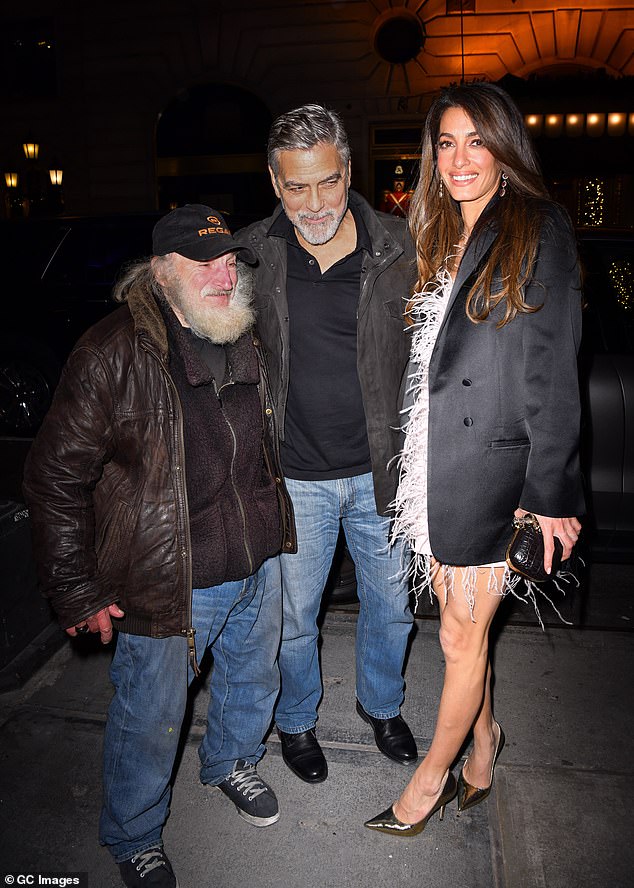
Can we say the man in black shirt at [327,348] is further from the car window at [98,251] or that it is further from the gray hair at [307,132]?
the car window at [98,251]

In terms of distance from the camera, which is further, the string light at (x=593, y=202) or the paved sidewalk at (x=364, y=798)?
the string light at (x=593, y=202)

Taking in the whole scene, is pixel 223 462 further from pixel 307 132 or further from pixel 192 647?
pixel 307 132

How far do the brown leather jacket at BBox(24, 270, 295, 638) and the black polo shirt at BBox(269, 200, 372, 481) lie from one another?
66cm

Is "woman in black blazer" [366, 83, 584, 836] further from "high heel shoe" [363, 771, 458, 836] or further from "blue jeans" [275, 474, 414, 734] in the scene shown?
"blue jeans" [275, 474, 414, 734]

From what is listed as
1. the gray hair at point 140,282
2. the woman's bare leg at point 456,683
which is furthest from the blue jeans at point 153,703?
the gray hair at point 140,282

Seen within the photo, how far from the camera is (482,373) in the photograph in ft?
6.58

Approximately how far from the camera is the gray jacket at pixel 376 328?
2.61m

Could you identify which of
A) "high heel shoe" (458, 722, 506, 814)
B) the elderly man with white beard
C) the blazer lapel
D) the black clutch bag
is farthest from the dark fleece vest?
"high heel shoe" (458, 722, 506, 814)

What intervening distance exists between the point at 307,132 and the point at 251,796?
7.99 ft

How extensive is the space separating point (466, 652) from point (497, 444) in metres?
0.74

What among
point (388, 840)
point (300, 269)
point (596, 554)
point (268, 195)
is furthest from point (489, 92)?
point (268, 195)

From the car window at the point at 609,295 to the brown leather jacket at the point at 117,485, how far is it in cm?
270

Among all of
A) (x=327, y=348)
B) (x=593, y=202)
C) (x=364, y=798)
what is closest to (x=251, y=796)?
(x=364, y=798)

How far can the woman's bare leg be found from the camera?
7.36 feet
